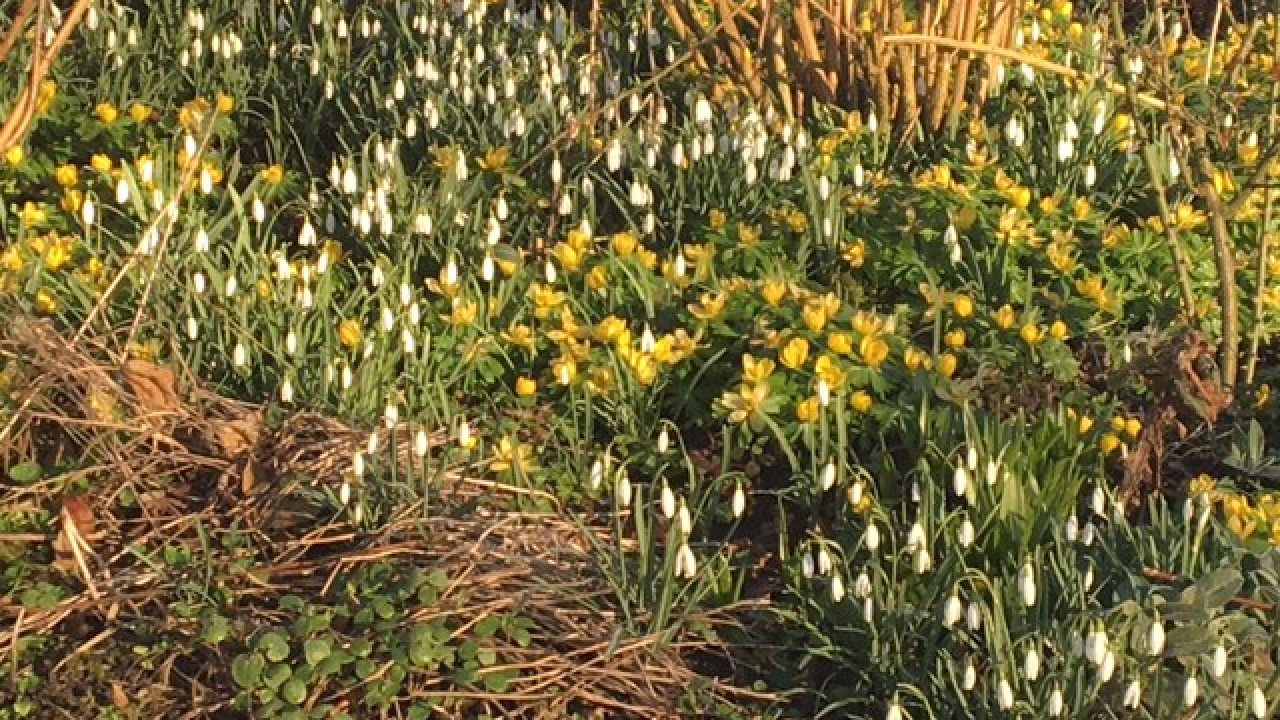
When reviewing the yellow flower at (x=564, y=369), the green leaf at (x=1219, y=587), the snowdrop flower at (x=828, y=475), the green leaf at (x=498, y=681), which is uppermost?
the green leaf at (x=1219, y=587)

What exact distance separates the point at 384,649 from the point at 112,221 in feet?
4.94

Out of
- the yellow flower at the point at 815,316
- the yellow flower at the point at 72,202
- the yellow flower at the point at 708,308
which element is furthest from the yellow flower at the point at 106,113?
the yellow flower at the point at 815,316

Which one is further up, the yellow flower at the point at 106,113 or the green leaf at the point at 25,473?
the yellow flower at the point at 106,113

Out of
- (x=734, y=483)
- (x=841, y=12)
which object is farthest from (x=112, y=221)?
(x=841, y=12)

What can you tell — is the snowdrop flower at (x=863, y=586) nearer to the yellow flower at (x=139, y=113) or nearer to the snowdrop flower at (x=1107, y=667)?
the snowdrop flower at (x=1107, y=667)

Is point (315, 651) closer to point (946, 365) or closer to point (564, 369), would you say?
point (564, 369)

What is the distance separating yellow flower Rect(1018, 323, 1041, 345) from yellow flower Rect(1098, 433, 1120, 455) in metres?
0.24

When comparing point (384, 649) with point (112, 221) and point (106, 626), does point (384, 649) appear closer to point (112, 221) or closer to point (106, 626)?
point (106, 626)

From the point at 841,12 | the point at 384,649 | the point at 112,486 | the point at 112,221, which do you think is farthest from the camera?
the point at 841,12

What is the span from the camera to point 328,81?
14.1 ft

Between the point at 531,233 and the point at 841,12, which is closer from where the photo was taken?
the point at 531,233

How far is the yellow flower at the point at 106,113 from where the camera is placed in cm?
394

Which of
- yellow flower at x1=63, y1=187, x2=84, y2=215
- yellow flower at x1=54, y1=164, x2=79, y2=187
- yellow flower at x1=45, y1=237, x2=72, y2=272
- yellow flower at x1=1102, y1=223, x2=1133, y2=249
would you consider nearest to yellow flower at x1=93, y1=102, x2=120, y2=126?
yellow flower at x1=54, y1=164, x2=79, y2=187

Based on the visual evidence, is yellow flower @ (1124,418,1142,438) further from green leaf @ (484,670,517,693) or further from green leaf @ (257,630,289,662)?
green leaf @ (257,630,289,662)
